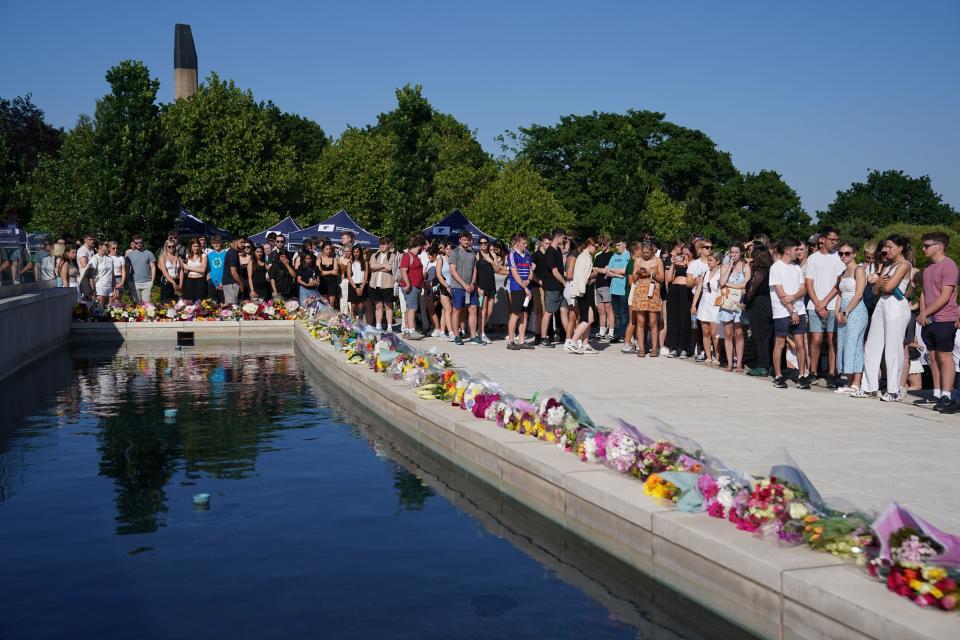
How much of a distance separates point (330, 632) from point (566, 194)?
226ft

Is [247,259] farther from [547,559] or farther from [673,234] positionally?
[673,234]

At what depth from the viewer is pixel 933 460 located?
319 inches

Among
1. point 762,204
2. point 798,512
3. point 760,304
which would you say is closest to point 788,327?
point 760,304

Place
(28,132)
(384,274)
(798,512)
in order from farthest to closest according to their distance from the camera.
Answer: (28,132), (384,274), (798,512)

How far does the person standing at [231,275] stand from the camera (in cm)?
2358

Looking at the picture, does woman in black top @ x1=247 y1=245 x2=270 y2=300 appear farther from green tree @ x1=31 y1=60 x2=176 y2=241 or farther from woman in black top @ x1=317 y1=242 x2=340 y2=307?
green tree @ x1=31 y1=60 x2=176 y2=241

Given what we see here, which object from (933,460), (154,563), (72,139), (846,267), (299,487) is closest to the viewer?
(154,563)

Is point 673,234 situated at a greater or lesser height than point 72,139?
lesser

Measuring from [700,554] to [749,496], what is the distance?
471 mm

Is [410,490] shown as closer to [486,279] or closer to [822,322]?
[822,322]

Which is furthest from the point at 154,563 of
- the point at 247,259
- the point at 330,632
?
the point at 247,259

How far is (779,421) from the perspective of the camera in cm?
1006

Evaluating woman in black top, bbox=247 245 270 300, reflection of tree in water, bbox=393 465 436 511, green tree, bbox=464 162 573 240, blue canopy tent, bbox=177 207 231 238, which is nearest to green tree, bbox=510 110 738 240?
green tree, bbox=464 162 573 240

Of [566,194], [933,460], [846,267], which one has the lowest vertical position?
[933,460]
